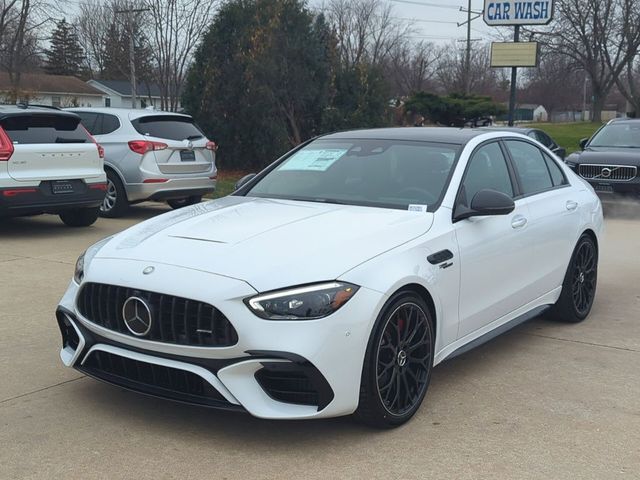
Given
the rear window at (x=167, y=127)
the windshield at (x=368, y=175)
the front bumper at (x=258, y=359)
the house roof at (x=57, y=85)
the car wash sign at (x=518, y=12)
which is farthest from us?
the house roof at (x=57, y=85)

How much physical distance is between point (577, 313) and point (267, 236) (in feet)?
10.2

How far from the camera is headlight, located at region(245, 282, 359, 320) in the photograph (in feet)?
11.4

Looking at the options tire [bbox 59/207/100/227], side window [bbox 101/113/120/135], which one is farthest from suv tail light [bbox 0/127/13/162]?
side window [bbox 101/113/120/135]

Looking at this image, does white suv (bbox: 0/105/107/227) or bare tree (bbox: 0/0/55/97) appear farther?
bare tree (bbox: 0/0/55/97)

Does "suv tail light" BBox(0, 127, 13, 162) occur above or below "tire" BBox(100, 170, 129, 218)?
above

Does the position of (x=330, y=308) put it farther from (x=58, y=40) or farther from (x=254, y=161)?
(x=58, y=40)

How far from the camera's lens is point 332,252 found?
3.75 m

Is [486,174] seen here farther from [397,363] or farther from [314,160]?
[397,363]

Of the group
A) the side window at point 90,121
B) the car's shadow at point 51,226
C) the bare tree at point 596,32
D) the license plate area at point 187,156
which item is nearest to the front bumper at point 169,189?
the license plate area at point 187,156

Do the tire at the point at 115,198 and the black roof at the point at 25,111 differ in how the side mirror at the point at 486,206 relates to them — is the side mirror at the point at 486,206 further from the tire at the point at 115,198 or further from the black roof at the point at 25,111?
the tire at the point at 115,198

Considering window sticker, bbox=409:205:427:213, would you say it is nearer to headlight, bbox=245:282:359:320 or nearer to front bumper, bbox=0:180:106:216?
headlight, bbox=245:282:359:320

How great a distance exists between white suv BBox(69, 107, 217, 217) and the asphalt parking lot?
555 centimetres

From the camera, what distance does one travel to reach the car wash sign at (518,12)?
1828 cm

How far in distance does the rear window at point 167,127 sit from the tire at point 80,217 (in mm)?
1421
